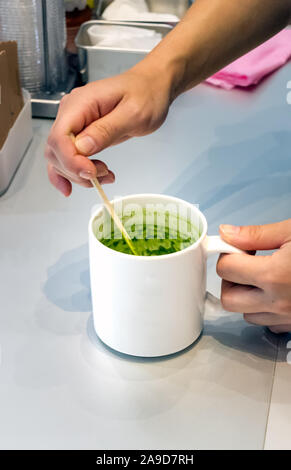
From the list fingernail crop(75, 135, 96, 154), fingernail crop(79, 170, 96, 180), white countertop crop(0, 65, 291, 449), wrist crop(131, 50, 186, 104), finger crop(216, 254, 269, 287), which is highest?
wrist crop(131, 50, 186, 104)

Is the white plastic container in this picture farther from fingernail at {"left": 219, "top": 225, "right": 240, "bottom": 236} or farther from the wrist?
fingernail at {"left": 219, "top": 225, "right": 240, "bottom": 236}

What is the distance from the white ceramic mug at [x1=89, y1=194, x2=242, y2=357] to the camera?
570 mm

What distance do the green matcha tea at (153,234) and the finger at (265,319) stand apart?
107mm

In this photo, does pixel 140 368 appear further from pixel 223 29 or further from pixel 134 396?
pixel 223 29

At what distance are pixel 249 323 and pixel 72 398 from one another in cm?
22

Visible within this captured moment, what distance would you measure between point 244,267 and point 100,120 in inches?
9.4

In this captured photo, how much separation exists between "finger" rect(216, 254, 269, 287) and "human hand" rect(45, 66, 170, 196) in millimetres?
170

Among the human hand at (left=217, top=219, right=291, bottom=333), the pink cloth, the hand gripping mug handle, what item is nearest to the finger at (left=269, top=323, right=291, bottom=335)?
the human hand at (left=217, top=219, right=291, bottom=333)

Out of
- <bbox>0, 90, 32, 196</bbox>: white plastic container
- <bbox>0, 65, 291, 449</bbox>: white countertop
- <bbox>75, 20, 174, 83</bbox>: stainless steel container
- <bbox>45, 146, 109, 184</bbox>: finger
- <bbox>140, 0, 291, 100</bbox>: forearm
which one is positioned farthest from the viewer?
<bbox>75, 20, 174, 83</bbox>: stainless steel container

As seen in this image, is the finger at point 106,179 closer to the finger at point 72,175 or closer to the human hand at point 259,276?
the finger at point 72,175

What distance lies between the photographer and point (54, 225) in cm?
85

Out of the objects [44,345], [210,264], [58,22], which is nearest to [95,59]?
[58,22]

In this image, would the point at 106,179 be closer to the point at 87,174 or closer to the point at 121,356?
the point at 87,174
